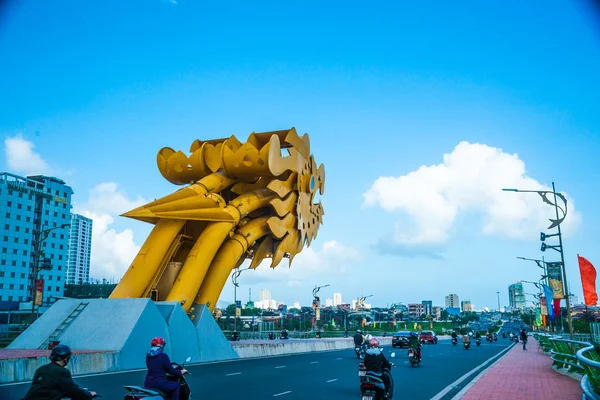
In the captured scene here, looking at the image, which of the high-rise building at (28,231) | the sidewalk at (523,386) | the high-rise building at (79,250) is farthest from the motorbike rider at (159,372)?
the high-rise building at (79,250)

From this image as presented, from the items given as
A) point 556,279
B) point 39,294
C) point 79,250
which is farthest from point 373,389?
point 79,250

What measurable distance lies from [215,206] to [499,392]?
16.0 meters

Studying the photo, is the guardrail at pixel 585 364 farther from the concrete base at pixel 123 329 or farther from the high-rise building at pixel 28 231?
the high-rise building at pixel 28 231

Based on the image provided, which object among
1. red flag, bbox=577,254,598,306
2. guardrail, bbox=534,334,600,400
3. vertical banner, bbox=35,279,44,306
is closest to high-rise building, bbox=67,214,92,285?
vertical banner, bbox=35,279,44,306

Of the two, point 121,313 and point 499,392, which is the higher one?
point 121,313

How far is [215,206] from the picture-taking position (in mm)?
25516

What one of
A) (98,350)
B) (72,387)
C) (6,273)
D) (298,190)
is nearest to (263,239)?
(298,190)

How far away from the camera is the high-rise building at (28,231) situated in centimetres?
9431

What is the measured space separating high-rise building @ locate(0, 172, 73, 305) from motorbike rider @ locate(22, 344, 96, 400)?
304 ft

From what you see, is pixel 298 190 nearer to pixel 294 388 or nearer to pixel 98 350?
pixel 98 350

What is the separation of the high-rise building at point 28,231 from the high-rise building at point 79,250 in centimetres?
5827

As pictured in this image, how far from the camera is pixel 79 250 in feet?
553

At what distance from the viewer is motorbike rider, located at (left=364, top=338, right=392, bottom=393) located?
32.6ft

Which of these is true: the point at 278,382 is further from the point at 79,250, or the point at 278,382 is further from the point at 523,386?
the point at 79,250
